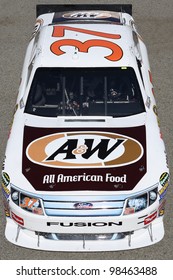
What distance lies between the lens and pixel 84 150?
7.39m

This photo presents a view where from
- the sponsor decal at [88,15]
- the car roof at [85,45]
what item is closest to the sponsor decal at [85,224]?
the car roof at [85,45]

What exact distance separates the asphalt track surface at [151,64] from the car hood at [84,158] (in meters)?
0.94

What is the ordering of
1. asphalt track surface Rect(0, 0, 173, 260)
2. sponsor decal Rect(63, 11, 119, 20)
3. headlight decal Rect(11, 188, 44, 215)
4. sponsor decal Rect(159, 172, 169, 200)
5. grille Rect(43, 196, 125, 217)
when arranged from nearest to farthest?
1. grille Rect(43, 196, 125, 217)
2. headlight decal Rect(11, 188, 44, 215)
3. sponsor decal Rect(159, 172, 169, 200)
4. asphalt track surface Rect(0, 0, 173, 260)
5. sponsor decal Rect(63, 11, 119, 20)

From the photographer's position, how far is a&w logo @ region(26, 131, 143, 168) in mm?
7242

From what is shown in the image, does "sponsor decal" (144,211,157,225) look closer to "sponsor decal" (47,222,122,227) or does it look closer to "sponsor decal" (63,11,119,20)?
"sponsor decal" (47,222,122,227)

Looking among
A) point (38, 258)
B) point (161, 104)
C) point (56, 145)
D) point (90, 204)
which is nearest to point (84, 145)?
point (56, 145)

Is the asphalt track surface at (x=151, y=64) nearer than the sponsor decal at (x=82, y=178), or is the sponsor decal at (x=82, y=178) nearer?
the sponsor decal at (x=82, y=178)

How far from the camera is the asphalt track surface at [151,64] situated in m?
7.39

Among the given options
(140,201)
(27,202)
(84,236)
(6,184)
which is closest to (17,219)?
(27,202)

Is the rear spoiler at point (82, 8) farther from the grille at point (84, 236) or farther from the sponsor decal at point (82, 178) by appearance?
the grille at point (84, 236)

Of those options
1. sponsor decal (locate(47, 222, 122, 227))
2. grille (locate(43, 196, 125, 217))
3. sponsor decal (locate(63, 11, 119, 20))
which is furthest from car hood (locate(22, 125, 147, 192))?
sponsor decal (locate(63, 11, 119, 20))

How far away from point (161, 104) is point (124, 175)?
11.4 feet

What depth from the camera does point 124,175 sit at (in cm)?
705

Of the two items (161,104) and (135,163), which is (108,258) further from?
(161,104)
